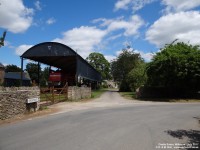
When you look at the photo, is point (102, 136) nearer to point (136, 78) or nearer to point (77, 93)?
point (77, 93)

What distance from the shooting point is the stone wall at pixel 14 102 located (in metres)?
15.4

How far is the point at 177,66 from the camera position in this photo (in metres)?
31.7

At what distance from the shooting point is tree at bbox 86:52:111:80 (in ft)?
365

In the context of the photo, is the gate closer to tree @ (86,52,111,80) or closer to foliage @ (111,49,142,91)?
foliage @ (111,49,142,91)

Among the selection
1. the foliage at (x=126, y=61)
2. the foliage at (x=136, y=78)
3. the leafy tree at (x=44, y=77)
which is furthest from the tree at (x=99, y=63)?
the foliage at (x=136, y=78)

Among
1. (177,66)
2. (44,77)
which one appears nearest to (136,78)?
(177,66)

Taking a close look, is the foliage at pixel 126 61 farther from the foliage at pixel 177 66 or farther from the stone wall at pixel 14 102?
the stone wall at pixel 14 102

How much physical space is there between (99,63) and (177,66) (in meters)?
81.3

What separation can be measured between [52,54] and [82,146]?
80.1ft

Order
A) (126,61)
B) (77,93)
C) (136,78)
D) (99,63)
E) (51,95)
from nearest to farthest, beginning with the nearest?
(51,95), (77,93), (136,78), (126,61), (99,63)

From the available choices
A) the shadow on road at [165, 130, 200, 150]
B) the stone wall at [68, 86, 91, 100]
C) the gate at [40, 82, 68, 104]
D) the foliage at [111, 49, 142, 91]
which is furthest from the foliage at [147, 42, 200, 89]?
the foliage at [111, 49, 142, 91]

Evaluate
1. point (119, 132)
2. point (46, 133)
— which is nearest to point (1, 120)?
point (46, 133)

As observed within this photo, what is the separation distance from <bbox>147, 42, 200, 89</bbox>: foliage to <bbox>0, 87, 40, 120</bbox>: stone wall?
1784 cm

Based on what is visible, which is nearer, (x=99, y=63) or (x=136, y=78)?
(x=136, y=78)
